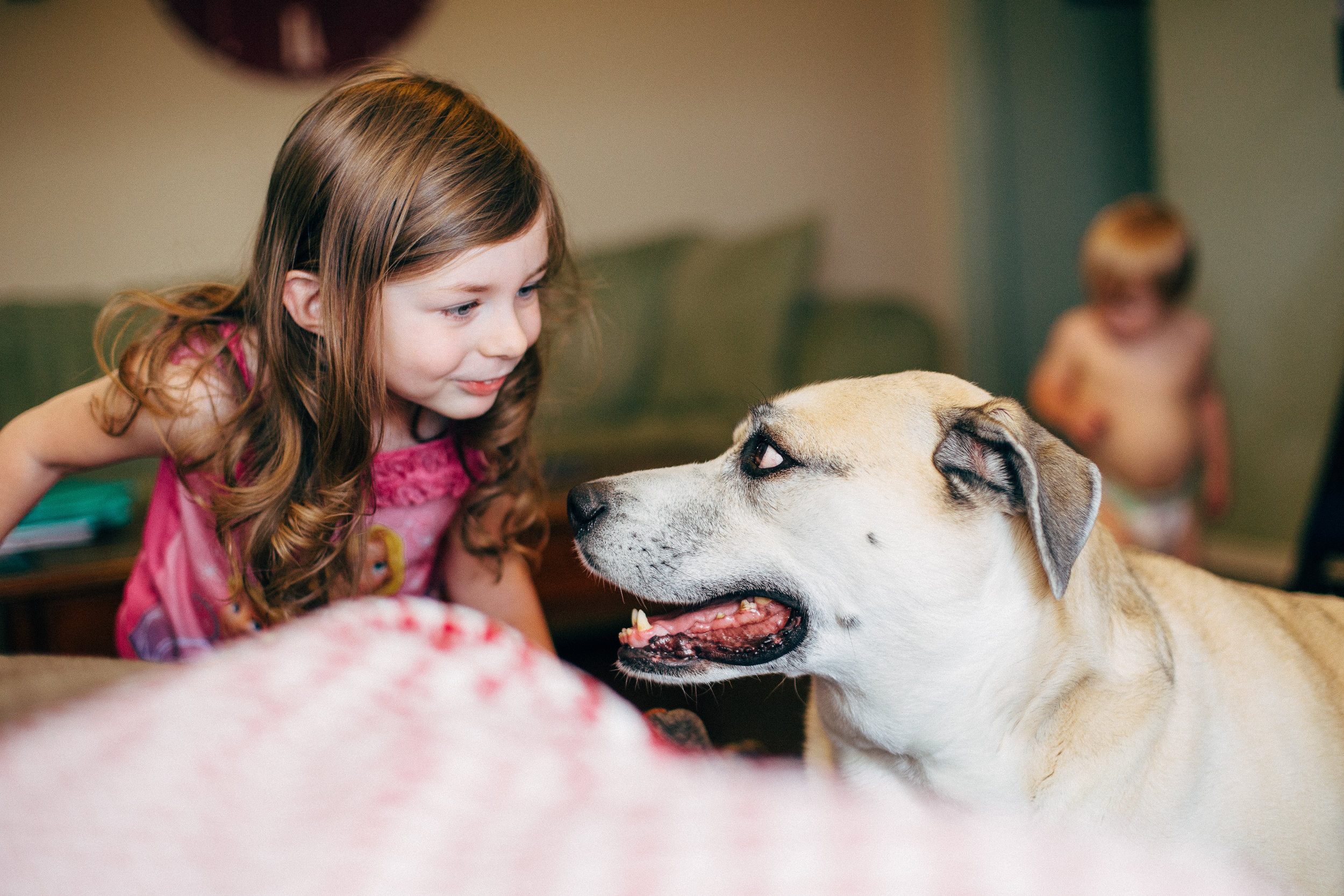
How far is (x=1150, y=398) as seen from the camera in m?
2.88

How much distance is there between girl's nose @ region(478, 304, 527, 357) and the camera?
3.85 feet

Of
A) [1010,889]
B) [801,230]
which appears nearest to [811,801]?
[1010,889]

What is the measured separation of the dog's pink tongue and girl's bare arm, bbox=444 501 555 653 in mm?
445

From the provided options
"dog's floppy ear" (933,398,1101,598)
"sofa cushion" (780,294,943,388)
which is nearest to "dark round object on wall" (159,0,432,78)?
"sofa cushion" (780,294,943,388)

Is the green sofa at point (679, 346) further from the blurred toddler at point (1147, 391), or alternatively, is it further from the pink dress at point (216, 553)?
the pink dress at point (216, 553)

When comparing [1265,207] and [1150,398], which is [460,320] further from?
[1265,207]

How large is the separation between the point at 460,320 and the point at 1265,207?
9.94 ft

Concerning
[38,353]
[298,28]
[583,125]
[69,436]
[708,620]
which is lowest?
[708,620]

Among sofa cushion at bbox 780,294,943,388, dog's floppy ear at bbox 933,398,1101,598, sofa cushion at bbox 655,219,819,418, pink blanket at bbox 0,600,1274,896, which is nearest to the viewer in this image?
pink blanket at bbox 0,600,1274,896

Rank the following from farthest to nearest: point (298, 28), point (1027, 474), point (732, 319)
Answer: point (298, 28) → point (732, 319) → point (1027, 474)

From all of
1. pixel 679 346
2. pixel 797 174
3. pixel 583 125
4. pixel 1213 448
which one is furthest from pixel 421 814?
pixel 797 174

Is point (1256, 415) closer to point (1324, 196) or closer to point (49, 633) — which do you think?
point (1324, 196)

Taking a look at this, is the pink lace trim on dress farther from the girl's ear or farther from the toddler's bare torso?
the toddler's bare torso

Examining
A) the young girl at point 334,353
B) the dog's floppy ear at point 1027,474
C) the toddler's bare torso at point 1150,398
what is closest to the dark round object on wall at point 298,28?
the young girl at point 334,353
